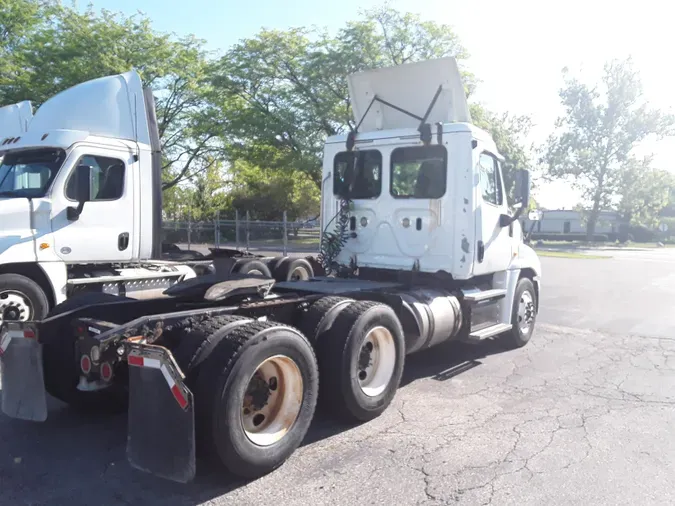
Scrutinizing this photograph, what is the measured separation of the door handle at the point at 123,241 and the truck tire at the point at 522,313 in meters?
5.64

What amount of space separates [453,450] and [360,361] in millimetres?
1165

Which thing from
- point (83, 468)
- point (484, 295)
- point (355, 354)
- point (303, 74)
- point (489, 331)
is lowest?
point (83, 468)

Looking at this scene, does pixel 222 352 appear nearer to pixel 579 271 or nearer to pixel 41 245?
pixel 41 245

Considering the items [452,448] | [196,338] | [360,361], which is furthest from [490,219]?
[196,338]

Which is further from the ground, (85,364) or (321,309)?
(321,309)

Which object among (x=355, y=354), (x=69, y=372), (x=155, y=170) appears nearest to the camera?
(x=69, y=372)

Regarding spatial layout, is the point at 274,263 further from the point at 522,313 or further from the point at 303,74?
the point at 303,74

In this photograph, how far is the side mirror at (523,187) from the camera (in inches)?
302

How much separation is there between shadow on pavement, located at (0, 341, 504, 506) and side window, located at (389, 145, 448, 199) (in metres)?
3.22

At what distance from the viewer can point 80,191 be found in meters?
7.77

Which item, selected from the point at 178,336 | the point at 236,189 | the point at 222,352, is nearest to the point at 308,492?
the point at 222,352

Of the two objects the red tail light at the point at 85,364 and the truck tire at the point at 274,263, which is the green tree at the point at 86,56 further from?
the red tail light at the point at 85,364

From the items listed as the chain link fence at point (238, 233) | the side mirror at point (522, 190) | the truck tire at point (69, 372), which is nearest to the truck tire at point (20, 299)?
the truck tire at point (69, 372)

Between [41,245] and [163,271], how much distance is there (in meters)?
1.92
